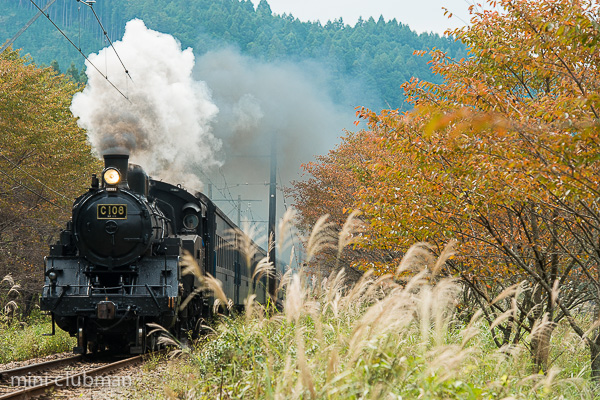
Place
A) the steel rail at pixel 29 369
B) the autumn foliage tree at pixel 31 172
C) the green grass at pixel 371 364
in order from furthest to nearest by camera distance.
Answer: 1. the autumn foliage tree at pixel 31 172
2. the steel rail at pixel 29 369
3. the green grass at pixel 371 364

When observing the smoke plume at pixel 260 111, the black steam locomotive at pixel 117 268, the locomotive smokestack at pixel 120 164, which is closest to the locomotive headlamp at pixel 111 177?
the black steam locomotive at pixel 117 268

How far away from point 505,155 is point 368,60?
6419 centimetres

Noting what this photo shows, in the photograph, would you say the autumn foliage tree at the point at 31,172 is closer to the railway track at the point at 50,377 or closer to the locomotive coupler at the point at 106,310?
the locomotive coupler at the point at 106,310

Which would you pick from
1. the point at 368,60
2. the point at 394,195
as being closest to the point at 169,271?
the point at 394,195

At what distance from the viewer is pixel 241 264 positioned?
18.0 meters

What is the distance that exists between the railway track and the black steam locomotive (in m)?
0.86

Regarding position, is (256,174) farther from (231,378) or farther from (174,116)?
(231,378)

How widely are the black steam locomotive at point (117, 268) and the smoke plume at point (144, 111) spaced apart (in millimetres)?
3711

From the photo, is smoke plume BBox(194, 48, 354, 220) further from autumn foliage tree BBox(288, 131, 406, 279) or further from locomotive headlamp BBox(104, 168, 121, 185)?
locomotive headlamp BBox(104, 168, 121, 185)

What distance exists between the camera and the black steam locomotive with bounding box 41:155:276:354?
10.6 m

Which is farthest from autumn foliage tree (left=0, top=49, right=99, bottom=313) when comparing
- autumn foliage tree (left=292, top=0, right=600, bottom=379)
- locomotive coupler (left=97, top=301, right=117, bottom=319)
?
autumn foliage tree (left=292, top=0, right=600, bottom=379)

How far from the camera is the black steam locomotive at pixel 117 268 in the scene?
10602 millimetres

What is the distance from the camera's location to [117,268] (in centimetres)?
1116

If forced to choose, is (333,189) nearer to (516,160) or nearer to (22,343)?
(22,343)
